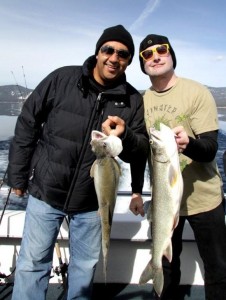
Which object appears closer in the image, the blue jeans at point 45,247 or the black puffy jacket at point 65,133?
the black puffy jacket at point 65,133

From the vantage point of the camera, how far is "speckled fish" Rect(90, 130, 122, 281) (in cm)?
213

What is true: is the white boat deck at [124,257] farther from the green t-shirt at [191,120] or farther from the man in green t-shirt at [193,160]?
the green t-shirt at [191,120]

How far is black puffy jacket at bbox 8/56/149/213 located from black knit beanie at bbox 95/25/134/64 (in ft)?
0.67

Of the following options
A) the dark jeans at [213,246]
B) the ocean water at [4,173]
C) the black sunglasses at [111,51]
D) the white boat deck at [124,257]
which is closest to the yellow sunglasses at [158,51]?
the black sunglasses at [111,51]

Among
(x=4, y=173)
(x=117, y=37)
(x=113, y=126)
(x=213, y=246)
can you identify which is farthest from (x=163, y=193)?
(x=4, y=173)

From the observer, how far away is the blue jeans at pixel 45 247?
3.00 metres

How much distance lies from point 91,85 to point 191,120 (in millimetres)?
893

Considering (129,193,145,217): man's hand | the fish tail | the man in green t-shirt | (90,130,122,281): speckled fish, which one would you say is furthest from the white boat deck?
(90,130,122,281): speckled fish

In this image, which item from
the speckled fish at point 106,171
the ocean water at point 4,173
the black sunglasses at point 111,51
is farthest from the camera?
the ocean water at point 4,173

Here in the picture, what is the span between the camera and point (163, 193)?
8.26ft

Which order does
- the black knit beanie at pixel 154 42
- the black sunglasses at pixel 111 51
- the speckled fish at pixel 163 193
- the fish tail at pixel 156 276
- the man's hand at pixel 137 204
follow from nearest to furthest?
the speckled fish at pixel 163 193 < the fish tail at pixel 156 276 < the black sunglasses at pixel 111 51 < the black knit beanie at pixel 154 42 < the man's hand at pixel 137 204

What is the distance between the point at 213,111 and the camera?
2869 millimetres

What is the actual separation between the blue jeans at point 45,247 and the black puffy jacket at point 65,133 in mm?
119

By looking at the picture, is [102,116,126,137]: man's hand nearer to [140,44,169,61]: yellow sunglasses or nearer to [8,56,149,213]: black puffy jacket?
[8,56,149,213]: black puffy jacket
